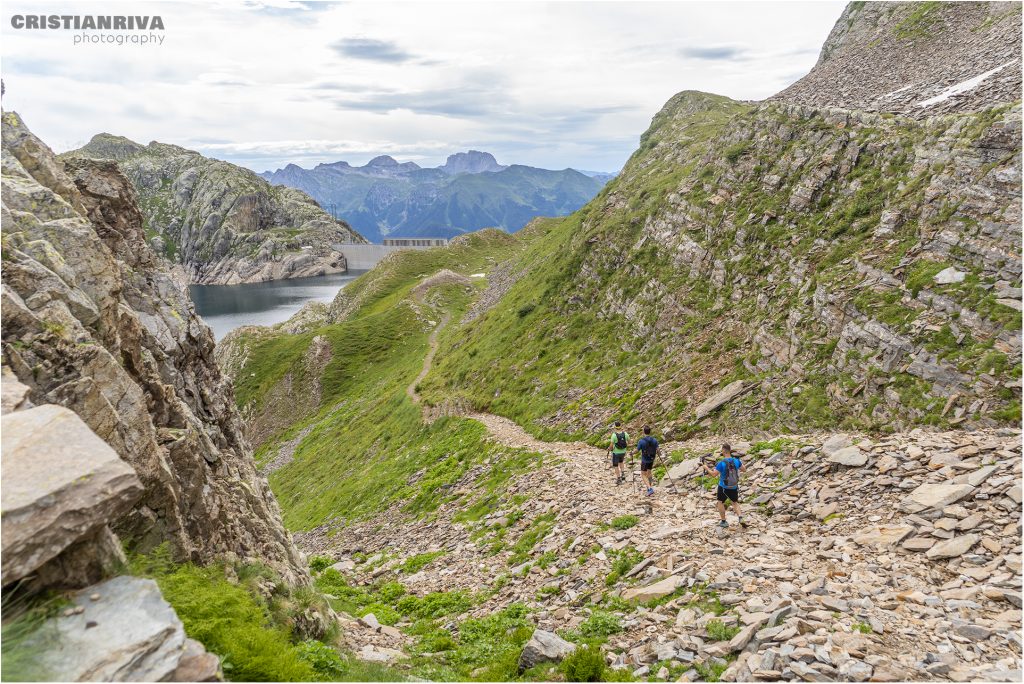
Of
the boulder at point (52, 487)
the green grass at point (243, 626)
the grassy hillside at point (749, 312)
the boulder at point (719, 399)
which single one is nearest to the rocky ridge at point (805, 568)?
the boulder at point (719, 399)

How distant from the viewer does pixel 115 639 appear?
7406 millimetres

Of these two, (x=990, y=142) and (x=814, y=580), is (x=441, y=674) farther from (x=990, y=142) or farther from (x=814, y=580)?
(x=990, y=142)

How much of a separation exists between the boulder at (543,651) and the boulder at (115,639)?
25.9 feet

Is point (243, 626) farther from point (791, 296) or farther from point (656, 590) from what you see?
point (791, 296)

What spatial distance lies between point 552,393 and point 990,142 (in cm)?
2711

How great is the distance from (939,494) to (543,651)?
11765mm

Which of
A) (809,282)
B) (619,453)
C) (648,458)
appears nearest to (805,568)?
(648,458)

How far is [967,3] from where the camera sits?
136 feet

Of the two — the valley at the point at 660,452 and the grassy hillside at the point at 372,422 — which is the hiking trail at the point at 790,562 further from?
the grassy hillside at the point at 372,422

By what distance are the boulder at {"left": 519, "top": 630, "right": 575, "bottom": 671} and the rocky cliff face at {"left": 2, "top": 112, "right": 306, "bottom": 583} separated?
815cm

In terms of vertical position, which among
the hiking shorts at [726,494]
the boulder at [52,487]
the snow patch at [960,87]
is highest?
the snow patch at [960,87]

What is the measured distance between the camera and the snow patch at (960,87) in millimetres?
28656

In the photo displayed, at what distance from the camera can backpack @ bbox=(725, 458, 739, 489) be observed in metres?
17.6

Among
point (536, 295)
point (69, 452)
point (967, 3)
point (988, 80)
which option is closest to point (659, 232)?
point (536, 295)
